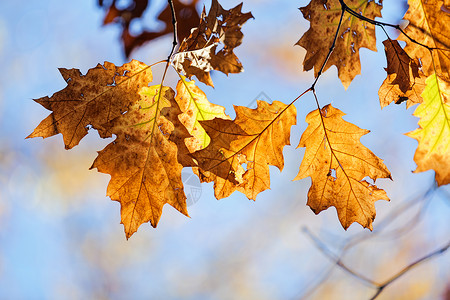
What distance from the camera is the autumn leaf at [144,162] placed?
925mm

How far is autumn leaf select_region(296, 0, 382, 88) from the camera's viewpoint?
3.18 ft

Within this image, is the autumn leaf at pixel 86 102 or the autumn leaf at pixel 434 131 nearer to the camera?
the autumn leaf at pixel 434 131

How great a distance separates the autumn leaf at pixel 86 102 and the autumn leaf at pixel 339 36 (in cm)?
51

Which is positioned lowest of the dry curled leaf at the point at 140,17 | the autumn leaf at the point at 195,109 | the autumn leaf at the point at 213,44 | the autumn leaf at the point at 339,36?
the autumn leaf at the point at 339,36

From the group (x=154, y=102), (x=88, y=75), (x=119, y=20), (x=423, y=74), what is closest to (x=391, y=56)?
(x=423, y=74)

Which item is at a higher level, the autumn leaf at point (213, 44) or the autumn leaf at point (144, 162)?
the autumn leaf at point (213, 44)

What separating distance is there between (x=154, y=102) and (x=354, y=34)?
61 centimetres

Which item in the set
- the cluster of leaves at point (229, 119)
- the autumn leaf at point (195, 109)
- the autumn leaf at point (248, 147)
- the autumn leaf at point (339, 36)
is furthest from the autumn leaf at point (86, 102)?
the autumn leaf at point (339, 36)

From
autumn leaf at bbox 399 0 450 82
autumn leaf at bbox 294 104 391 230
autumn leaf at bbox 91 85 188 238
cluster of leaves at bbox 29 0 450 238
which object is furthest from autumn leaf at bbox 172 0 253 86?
autumn leaf at bbox 399 0 450 82

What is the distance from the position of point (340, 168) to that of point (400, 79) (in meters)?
0.28

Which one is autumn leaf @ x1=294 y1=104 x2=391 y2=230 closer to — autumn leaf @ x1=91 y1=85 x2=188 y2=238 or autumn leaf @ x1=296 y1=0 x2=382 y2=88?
autumn leaf @ x1=296 y1=0 x2=382 y2=88

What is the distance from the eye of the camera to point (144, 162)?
959 millimetres

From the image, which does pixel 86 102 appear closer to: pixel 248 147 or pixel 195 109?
pixel 195 109

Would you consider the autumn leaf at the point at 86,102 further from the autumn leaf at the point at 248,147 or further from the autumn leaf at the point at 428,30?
the autumn leaf at the point at 428,30
